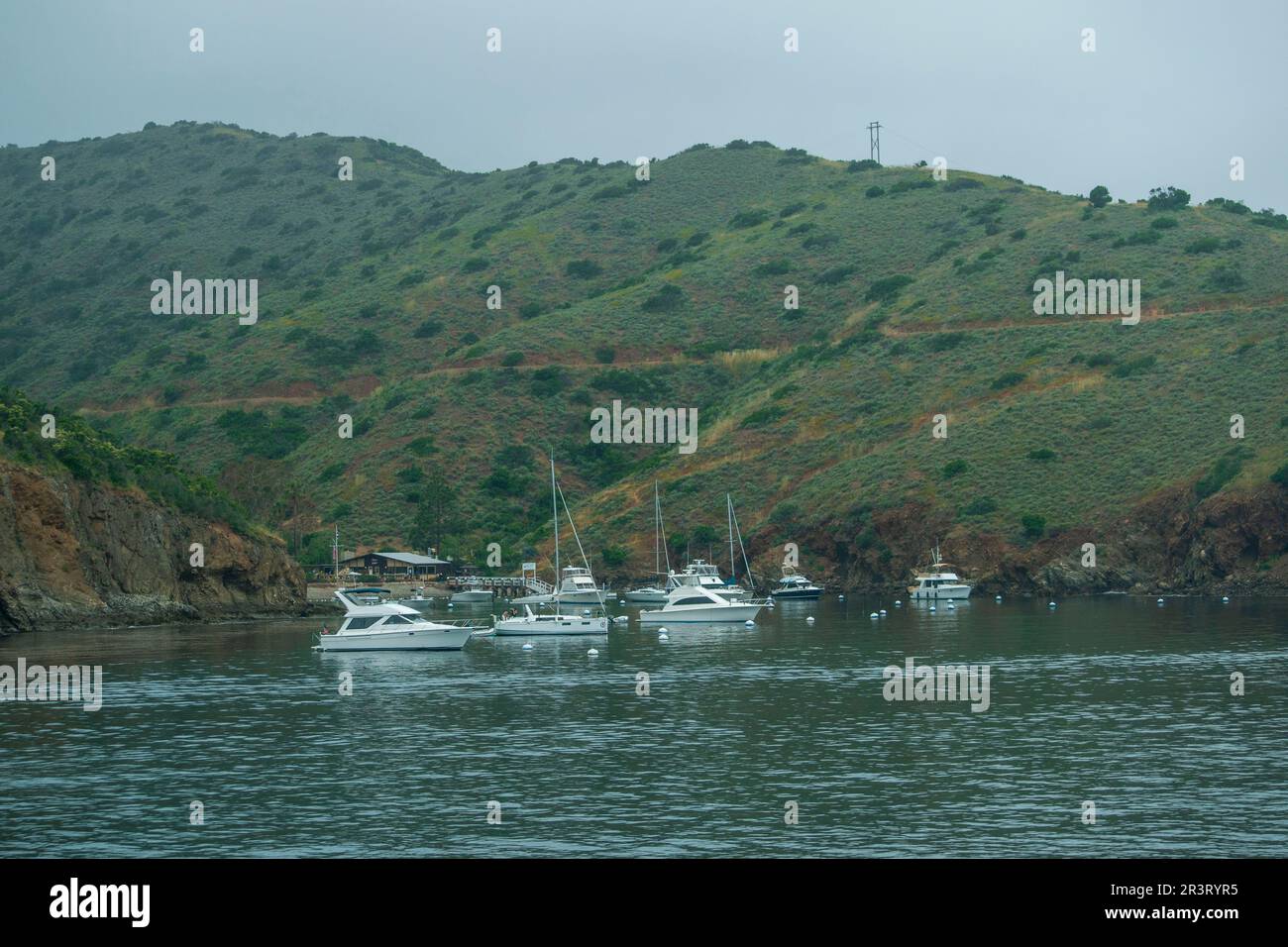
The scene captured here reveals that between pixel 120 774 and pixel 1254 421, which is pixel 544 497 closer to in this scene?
Result: pixel 1254 421

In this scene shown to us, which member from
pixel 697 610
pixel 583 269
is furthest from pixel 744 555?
pixel 583 269

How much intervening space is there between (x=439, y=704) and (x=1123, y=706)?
1938cm

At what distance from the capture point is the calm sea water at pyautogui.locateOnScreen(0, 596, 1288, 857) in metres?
23.8

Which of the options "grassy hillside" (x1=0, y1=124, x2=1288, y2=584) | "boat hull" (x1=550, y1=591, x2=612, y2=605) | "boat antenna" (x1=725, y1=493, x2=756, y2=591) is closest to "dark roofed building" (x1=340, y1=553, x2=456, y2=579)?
"grassy hillside" (x1=0, y1=124, x2=1288, y2=584)

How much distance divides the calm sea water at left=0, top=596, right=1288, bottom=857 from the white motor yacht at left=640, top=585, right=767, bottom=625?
1956 cm

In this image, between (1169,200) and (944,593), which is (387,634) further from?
(1169,200)

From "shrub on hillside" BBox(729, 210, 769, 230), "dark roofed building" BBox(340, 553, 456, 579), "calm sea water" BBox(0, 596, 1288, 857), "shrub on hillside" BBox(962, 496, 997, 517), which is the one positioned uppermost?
"shrub on hillside" BBox(729, 210, 769, 230)

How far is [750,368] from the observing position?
5866 inches

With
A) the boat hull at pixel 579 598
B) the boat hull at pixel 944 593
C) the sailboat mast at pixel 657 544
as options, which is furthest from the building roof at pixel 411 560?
the boat hull at pixel 944 593

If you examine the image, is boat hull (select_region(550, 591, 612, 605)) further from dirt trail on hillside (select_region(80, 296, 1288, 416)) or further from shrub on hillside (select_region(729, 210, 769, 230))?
shrub on hillside (select_region(729, 210, 769, 230))

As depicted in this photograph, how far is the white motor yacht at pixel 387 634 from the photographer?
59594 mm

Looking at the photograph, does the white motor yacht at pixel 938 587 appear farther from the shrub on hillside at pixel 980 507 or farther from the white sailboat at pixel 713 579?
the white sailboat at pixel 713 579

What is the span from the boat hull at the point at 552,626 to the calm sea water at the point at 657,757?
11699 mm
